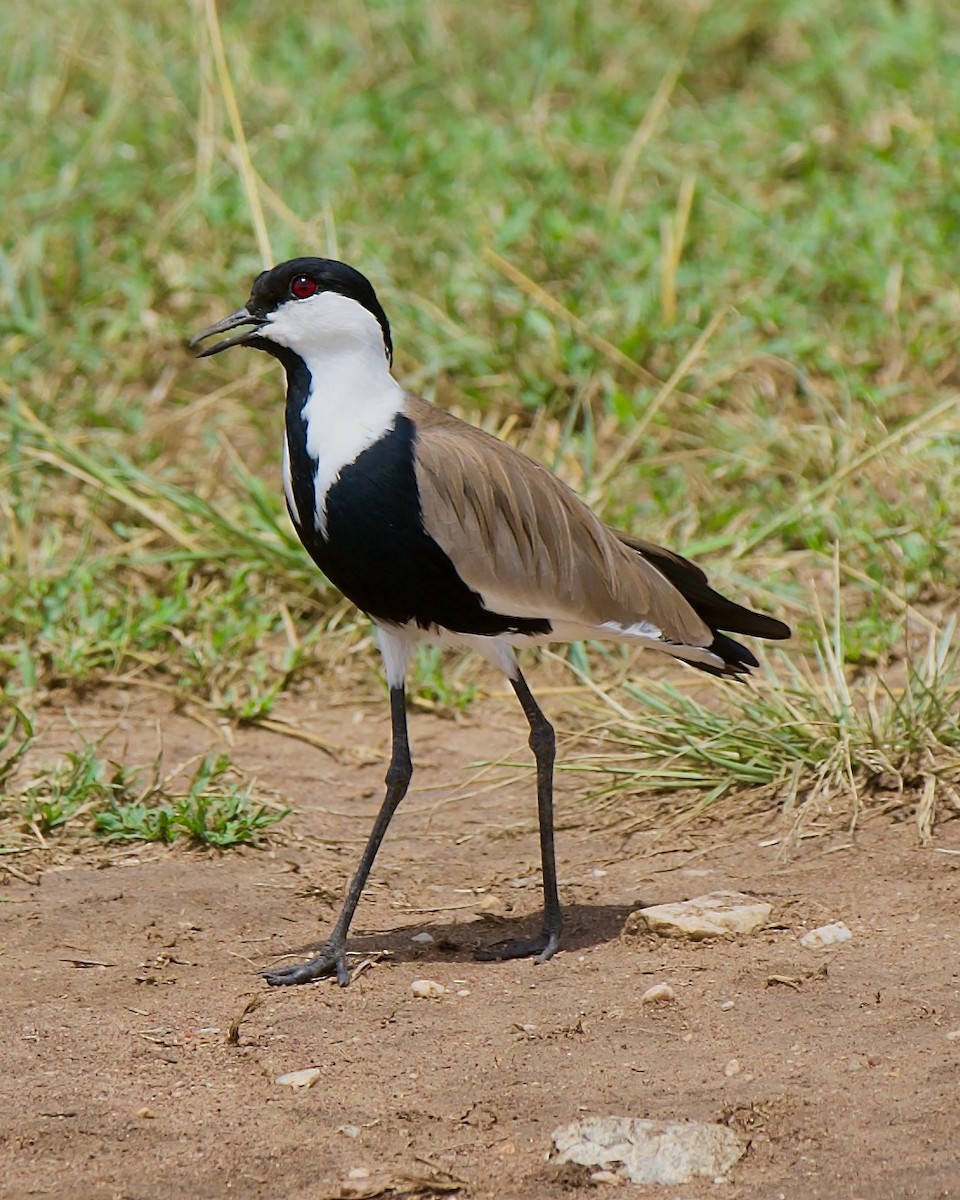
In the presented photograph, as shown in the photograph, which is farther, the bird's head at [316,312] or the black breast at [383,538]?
the bird's head at [316,312]

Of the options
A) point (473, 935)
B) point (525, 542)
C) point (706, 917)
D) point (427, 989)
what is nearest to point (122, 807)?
point (473, 935)

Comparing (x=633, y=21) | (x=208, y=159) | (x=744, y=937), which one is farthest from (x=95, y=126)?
(x=744, y=937)

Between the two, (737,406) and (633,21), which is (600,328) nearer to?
(737,406)

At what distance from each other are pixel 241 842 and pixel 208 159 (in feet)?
11.5

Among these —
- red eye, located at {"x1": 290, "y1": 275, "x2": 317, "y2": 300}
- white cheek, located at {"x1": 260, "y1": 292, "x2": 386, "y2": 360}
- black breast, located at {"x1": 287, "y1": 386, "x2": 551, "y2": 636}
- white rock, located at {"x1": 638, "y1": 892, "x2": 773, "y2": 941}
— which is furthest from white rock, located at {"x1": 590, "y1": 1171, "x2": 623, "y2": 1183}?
red eye, located at {"x1": 290, "y1": 275, "x2": 317, "y2": 300}

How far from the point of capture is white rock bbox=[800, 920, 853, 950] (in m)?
3.69

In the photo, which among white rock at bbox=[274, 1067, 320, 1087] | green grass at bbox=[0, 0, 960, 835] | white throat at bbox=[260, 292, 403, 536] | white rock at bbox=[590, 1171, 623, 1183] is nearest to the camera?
white rock at bbox=[590, 1171, 623, 1183]

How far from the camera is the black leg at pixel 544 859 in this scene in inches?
150

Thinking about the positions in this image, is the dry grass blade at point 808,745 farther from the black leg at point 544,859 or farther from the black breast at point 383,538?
the black breast at point 383,538

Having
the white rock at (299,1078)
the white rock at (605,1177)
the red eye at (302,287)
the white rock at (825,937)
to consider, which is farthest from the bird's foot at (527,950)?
the red eye at (302,287)

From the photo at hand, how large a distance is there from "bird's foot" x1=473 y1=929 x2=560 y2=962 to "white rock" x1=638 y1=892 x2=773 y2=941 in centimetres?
21

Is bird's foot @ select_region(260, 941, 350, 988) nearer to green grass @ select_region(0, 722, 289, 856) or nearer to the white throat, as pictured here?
green grass @ select_region(0, 722, 289, 856)

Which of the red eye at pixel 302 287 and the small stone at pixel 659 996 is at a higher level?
the red eye at pixel 302 287

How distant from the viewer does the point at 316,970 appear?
3650 millimetres
